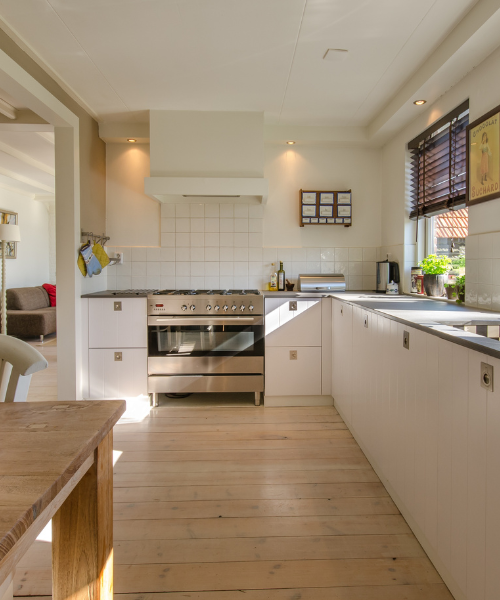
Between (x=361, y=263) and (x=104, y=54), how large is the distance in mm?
2625

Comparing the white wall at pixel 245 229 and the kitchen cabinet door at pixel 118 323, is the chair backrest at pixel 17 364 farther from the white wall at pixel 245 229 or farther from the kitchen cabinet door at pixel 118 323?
the white wall at pixel 245 229

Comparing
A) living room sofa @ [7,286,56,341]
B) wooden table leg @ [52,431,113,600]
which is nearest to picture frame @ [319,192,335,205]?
wooden table leg @ [52,431,113,600]

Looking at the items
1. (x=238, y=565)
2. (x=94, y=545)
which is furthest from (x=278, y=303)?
(x=94, y=545)

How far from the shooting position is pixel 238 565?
150cm

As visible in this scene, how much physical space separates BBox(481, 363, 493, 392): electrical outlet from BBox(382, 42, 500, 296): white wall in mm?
1318

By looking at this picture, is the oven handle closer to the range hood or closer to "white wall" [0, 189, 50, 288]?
the range hood

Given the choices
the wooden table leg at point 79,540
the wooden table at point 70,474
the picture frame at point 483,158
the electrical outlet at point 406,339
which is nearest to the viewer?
the wooden table at point 70,474

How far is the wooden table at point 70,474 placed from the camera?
26.8 inches

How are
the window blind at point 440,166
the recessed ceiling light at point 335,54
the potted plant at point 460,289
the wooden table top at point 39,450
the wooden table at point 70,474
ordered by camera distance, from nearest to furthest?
the wooden table top at point 39,450 < the wooden table at point 70,474 < the recessed ceiling light at point 335,54 < the potted plant at point 460,289 < the window blind at point 440,166

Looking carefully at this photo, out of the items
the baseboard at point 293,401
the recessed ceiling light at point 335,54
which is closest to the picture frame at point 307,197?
the recessed ceiling light at point 335,54

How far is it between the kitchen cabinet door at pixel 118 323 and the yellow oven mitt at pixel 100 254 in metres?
0.38

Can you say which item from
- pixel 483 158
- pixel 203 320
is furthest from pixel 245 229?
pixel 483 158

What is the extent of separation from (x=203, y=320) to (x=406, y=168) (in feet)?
6.68

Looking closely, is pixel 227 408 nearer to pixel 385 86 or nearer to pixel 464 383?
pixel 464 383
